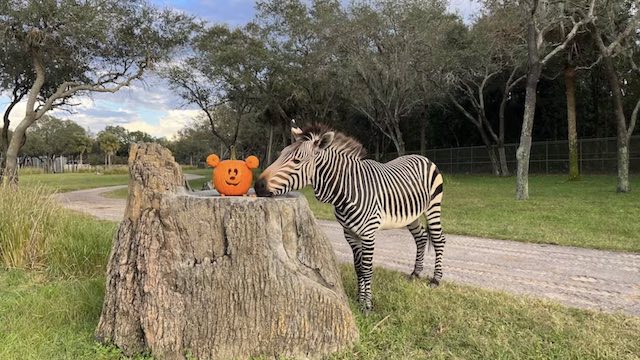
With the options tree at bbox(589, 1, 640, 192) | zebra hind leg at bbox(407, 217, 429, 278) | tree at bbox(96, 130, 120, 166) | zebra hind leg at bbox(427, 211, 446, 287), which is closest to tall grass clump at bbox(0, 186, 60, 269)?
zebra hind leg at bbox(407, 217, 429, 278)

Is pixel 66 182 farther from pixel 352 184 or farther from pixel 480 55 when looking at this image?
pixel 352 184

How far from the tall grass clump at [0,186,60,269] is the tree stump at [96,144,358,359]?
319 centimetres

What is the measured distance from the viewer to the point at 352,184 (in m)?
4.84

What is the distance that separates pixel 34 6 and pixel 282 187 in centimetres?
1656

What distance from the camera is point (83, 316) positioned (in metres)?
4.81

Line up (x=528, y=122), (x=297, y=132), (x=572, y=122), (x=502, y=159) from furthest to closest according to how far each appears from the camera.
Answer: (x=502, y=159), (x=572, y=122), (x=528, y=122), (x=297, y=132)

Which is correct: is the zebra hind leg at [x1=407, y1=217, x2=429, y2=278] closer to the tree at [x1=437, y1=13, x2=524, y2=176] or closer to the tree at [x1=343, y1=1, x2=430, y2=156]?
the tree at [x1=437, y1=13, x2=524, y2=176]

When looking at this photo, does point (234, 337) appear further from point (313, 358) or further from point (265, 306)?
point (313, 358)

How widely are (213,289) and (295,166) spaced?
1.26 metres

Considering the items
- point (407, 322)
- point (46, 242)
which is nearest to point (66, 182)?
point (46, 242)

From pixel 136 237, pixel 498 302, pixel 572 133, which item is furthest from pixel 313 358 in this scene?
pixel 572 133

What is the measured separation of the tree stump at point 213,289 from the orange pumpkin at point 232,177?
550 millimetres

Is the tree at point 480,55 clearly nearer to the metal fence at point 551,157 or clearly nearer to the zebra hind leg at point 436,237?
the metal fence at point 551,157

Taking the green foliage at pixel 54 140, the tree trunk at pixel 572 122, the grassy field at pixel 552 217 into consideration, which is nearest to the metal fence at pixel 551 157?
the tree trunk at pixel 572 122
